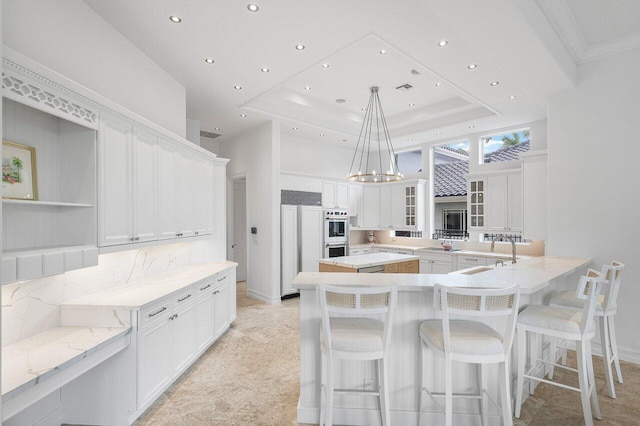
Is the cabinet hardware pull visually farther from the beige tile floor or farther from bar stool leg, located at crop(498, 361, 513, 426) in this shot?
bar stool leg, located at crop(498, 361, 513, 426)

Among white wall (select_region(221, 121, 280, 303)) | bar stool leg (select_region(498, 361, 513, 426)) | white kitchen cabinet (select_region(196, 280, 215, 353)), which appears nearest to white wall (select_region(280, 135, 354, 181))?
white wall (select_region(221, 121, 280, 303))

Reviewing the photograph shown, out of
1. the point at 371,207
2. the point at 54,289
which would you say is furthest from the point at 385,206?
the point at 54,289

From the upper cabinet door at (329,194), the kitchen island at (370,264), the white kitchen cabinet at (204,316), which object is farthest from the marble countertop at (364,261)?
the upper cabinet door at (329,194)

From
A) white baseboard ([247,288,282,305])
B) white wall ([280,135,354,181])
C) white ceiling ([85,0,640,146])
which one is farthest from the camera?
white wall ([280,135,354,181])

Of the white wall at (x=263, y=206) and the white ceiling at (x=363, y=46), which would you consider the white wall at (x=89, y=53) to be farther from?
the white wall at (x=263, y=206)

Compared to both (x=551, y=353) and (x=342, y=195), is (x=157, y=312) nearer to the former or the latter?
(x=551, y=353)

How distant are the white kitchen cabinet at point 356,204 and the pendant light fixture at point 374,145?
41 cm

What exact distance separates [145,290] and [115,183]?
39.0 inches

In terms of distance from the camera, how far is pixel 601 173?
3.62m

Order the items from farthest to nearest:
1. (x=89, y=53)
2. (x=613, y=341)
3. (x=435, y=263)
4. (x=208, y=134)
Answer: (x=208, y=134)
(x=435, y=263)
(x=613, y=341)
(x=89, y=53)

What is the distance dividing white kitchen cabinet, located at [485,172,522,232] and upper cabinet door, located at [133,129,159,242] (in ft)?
17.5

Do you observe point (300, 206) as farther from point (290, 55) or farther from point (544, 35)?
point (544, 35)

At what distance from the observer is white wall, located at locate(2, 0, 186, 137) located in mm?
2193

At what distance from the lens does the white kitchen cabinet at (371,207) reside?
7.56 meters
